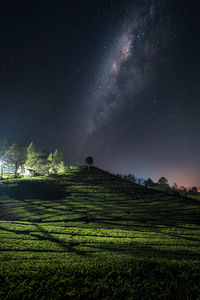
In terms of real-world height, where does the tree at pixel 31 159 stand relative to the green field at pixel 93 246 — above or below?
above

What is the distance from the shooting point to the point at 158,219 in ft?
128

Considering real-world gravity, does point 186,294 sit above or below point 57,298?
above

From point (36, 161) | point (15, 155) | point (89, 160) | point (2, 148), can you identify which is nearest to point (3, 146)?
point (2, 148)

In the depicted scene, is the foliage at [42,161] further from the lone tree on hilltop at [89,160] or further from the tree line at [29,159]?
the lone tree on hilltop at [89,160]

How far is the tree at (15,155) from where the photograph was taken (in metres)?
84.5

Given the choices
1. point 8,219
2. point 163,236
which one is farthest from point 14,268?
point 8,219

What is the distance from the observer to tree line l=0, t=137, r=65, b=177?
84.5 meters

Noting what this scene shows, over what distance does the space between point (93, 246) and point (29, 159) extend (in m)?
88.7

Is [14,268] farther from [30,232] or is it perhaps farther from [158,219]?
[158,219]

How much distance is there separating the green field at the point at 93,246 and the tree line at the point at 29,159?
25.6 meters

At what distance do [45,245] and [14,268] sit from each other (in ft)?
34.6

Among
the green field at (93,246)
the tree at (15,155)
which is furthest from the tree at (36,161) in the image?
the green field at (93,246)

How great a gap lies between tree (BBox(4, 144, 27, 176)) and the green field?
2498 cm

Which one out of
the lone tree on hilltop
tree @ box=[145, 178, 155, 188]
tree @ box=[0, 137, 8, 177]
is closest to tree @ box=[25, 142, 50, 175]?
tree @ box=[0, 137, 8, 177]
